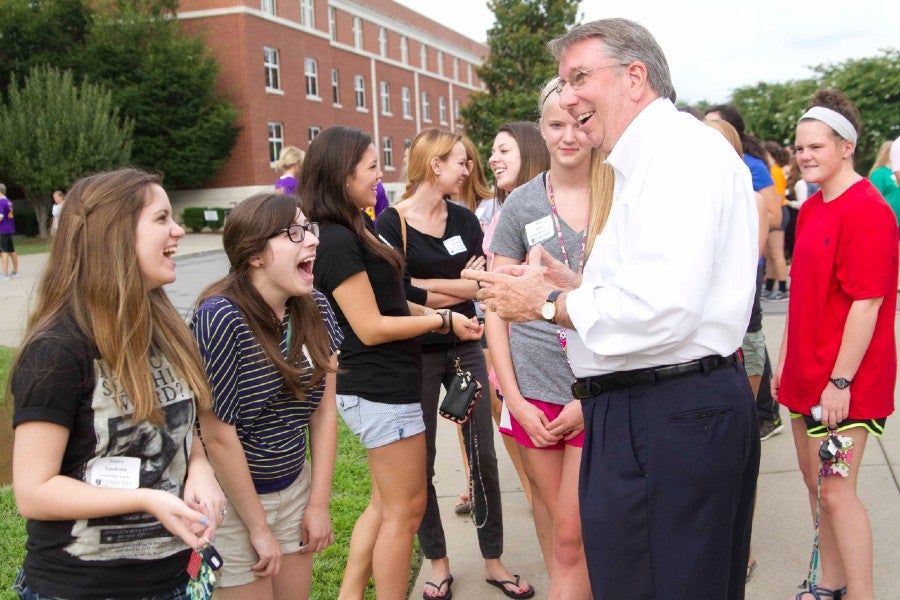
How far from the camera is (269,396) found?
2686mm

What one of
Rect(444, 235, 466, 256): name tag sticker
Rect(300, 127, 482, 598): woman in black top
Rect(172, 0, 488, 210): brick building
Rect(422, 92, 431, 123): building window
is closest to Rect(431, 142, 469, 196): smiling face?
Rect(444, 235, 466, 256): name tag sticker

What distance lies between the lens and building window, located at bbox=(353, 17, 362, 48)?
49.9m

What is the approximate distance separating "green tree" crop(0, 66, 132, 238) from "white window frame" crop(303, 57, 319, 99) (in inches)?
502

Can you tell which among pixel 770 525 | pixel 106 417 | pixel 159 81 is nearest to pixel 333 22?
pixel 159 81

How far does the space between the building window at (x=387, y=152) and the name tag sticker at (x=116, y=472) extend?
49.8 metres

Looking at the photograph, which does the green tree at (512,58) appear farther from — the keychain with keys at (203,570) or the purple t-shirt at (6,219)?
the keychain with keys at (203,570)

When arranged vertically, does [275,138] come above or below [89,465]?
above

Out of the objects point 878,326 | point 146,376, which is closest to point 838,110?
point 878,326

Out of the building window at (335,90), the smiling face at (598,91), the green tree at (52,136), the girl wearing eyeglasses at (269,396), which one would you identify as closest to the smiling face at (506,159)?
the girl wearing eyeglasses at (269,396)

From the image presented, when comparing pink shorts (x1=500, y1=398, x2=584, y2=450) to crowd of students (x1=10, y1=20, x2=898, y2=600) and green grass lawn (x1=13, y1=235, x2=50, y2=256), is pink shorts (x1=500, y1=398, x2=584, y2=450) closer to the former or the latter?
crowd of students (x1=10, y1=20, x2=898, y2=600)

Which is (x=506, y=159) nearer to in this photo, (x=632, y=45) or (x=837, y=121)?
(x=837, y=121)

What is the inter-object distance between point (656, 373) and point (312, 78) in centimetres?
4466

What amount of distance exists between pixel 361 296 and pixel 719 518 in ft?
5.20

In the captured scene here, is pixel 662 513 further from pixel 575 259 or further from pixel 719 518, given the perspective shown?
pixel 575 259
